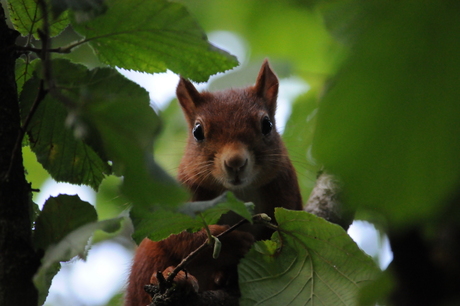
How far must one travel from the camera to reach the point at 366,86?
0.30 metres

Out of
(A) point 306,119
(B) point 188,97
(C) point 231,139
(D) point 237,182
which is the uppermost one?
(B) point 188,97

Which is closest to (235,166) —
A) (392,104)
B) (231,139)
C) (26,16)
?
(231,139)

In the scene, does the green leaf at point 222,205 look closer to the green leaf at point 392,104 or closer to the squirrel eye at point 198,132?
the green leaf at point 392,104

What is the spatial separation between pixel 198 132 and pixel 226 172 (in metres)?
0.37

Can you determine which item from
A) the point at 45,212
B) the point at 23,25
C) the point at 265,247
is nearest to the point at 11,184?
the point at 45,212

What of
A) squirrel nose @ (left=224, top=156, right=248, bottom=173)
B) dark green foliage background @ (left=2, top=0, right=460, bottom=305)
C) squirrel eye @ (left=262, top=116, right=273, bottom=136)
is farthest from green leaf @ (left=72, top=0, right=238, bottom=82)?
squirrel eye @ (left=262, top=116, right=273, bottom=136)

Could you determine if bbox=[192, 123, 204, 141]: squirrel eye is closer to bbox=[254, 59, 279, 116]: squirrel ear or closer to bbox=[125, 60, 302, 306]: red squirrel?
bbox=[125, 60, 302, 306]: red squirrel

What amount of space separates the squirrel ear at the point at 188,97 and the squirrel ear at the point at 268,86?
305 mm

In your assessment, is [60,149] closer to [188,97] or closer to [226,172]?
[226,172]

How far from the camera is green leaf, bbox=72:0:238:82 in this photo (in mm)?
1001

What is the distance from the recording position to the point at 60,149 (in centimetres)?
116

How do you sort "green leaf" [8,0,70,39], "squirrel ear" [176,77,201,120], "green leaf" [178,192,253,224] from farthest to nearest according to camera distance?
"squirrel ear" [176,77,201,120] < "green leaf" [8,0,70,39] < "green leaf" [178,192,253,224]

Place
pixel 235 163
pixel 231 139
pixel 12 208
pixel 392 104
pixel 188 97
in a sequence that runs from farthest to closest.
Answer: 1. pixel 188 97
2. pixel 231 139
3. pixel 235 163
4. pixel 12 208
5. pixel 392 104

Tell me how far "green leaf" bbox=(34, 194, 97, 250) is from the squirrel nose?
874mm
